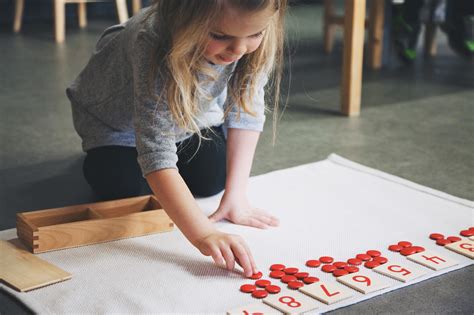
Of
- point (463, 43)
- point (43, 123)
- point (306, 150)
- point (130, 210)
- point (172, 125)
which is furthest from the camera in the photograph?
point (463, 43)

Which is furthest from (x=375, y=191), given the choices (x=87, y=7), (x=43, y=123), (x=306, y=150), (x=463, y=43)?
(x=87, y=7)

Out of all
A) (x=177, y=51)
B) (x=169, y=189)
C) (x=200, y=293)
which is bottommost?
(x=200, y=293)

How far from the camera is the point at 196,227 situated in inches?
42.6

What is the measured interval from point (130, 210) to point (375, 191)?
1.63ft

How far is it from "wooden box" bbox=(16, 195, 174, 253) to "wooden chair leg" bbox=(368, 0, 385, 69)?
1876 millimetres

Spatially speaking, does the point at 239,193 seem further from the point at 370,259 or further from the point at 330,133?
the point at 330,133

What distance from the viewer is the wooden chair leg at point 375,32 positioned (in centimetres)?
296

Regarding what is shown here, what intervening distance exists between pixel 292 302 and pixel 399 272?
0.20m

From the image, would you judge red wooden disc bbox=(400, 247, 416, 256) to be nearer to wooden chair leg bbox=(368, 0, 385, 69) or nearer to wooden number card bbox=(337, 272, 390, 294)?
wooden number card bbox=(337, 272, 390, 294)

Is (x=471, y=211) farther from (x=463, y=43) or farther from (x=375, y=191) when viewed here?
(x=463, y=43)

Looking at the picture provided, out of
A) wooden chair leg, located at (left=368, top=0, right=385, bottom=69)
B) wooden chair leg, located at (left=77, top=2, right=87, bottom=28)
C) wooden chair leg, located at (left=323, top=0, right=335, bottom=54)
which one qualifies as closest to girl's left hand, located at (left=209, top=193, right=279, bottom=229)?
wooden chair leg, located at (left=368, top=0, right=385, bottom=69)

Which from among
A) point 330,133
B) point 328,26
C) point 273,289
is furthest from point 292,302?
point 328,26

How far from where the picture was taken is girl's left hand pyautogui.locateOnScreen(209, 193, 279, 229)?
50.9 inches

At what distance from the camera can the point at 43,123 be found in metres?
2.02
